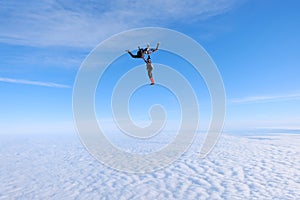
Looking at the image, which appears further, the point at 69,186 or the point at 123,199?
the point at 69,186

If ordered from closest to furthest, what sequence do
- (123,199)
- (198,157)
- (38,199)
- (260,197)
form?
(260,197) → (123,199) → (38,199) → (198,157)

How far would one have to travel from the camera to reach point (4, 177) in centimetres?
6581

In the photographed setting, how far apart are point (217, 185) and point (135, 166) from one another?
2961 cm

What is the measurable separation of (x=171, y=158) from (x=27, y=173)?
46.6 m

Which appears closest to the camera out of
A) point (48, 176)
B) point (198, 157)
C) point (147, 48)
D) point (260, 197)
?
point (147, 48)

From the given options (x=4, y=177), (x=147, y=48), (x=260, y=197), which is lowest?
(x=4, y=177)

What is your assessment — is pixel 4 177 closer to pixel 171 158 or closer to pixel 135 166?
pixel 135 166

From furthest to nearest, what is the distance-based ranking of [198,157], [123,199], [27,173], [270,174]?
[198,157]
[27,173]
[270,174]
[123,199]

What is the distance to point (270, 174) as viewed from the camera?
51812 millimetres

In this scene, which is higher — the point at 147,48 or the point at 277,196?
the point at 147,48

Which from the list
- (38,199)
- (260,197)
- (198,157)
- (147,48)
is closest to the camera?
(147,48)

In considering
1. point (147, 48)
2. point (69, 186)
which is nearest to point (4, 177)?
point (69, 186)

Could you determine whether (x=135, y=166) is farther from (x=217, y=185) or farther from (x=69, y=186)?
(x=217, y=185)

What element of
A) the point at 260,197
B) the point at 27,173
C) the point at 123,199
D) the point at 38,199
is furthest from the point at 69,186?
the point at 260,197
